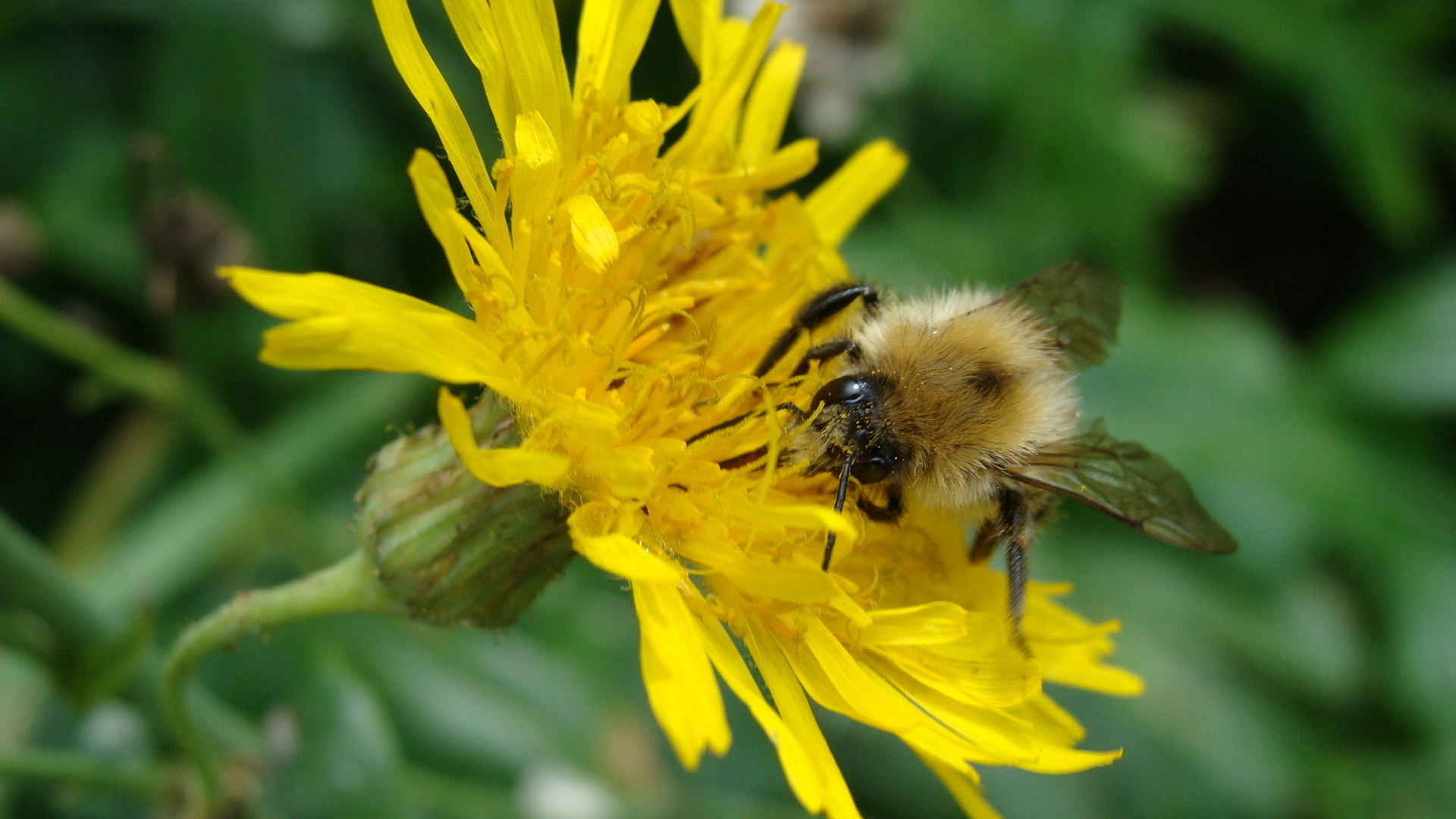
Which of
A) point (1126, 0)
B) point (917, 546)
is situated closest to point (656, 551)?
point (917, 546)

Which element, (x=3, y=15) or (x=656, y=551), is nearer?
(x=656, y=551)

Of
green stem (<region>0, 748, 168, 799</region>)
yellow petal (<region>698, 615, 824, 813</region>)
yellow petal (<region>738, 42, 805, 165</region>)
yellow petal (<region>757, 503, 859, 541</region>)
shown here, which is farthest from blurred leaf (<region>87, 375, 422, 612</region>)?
yellow petal (<region>757, 503, 859, 541</region>)

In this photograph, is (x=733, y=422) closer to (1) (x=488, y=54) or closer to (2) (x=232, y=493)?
(1) (x=488, y=54)

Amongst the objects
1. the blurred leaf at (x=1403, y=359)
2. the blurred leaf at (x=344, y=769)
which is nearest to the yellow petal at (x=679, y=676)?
the blurred leaf at (x=344, y=769)

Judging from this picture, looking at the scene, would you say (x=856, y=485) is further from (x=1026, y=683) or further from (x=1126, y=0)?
(x=1126, y=0)

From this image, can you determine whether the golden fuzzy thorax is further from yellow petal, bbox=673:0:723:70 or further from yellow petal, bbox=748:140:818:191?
yellow petal, bbox=673:0:723:70

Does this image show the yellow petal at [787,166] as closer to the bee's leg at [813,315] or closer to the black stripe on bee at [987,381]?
the bee's leg at [813,315]

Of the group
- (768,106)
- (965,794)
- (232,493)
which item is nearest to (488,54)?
(768,106)
